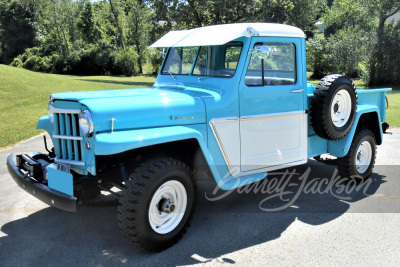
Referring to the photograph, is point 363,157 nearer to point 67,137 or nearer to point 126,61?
point 67,137

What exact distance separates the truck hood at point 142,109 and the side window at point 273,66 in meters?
0.75

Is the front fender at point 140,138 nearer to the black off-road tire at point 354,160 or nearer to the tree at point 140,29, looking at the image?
the black off-road tire at point 354,160

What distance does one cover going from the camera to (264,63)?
427 centimetres

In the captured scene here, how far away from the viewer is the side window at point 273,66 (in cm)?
414

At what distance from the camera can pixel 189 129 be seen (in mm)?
3594

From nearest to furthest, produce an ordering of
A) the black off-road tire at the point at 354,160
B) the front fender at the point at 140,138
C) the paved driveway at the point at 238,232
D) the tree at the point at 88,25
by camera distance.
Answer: the front fender at the point at 140,138 < the paved driveway at the point at 238,232 < the black off-road tire at the point at 354,160 < the tree at the point at 88,25

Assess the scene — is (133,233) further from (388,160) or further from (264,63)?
(388,160)

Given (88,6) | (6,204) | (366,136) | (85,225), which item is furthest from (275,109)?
(88,6)

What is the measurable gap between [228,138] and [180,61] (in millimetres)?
1407

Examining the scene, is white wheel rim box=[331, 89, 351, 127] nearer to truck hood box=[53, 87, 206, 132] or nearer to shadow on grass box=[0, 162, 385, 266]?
shadow on grass box=[0, 162, 385, 266]

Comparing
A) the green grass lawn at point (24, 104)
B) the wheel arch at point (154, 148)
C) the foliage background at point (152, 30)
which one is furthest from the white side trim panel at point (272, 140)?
the foliage background at point (152, 30)

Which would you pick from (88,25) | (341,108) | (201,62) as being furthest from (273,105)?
(88,25)

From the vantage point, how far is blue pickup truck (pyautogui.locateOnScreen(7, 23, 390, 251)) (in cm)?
334

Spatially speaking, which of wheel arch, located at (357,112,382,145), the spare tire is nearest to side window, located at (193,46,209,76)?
the spare tire
